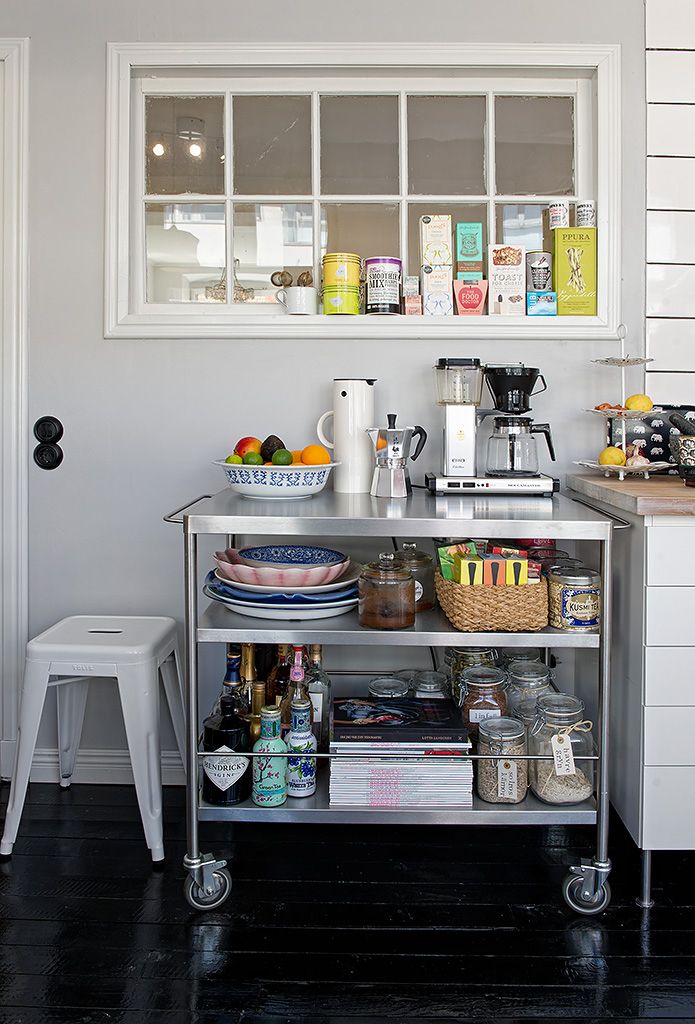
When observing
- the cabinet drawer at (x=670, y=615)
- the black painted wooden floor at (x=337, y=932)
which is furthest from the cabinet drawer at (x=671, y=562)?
the black painted wooden floor at (x=337, y=932)

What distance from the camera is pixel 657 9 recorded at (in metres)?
2.62

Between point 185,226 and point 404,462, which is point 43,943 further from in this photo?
point 185,226

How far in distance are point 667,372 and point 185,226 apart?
1.52 meters

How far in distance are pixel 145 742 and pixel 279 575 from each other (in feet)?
1.82

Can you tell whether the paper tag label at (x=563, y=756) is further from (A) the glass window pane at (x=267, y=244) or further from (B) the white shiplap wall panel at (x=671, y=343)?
(A) the glass window pane at (x=267, y=244)

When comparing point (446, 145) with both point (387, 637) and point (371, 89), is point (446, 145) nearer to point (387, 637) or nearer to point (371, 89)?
point (371, 89)

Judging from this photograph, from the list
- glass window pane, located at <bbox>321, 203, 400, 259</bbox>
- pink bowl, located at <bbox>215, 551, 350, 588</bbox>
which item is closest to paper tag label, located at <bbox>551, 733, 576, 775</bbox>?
pink bowl, located at <bbox>215, 551, 350, 588</bbox>

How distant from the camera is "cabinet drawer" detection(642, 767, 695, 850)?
2.06 meters

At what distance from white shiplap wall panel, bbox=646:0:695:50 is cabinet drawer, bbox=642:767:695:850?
2.04 metres

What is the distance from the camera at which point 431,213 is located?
2.73 meters

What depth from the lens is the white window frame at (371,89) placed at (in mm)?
2613

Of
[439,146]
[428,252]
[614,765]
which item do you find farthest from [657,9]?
[614,765]

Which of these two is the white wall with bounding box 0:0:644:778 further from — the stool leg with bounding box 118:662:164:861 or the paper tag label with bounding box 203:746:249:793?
the paper tag label with bounding box 203:746:249:793

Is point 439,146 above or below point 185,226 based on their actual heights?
above
